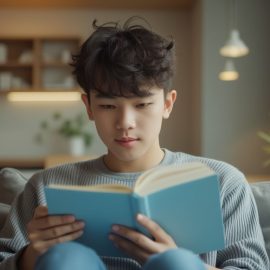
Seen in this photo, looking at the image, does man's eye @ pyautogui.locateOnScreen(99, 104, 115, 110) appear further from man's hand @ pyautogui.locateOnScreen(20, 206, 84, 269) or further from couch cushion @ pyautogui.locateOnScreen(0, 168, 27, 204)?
couch cushion @ pyautogui.locateOnScreen(0, 168, 27, 204)

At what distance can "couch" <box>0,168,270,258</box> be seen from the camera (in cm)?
142

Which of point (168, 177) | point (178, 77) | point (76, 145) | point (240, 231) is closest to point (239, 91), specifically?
point (178, 77)

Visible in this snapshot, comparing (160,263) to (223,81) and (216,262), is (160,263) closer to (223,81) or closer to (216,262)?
(216,262)

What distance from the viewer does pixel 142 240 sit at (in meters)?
0.89

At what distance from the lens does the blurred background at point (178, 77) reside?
4680 mm

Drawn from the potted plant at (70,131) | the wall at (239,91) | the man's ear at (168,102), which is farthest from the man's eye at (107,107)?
the potted plant at (70,131)

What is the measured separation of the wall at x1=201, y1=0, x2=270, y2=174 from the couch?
10.5ft

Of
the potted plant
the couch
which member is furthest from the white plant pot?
the couch

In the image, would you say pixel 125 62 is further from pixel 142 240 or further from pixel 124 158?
pixel 142 240

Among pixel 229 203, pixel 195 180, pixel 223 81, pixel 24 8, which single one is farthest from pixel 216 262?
pixel 24 8

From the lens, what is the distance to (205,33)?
4.69 meters

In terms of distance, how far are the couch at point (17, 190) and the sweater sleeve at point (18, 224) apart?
267 mm

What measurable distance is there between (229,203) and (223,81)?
3.69 metres

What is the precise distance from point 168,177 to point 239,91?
3.92 meters
